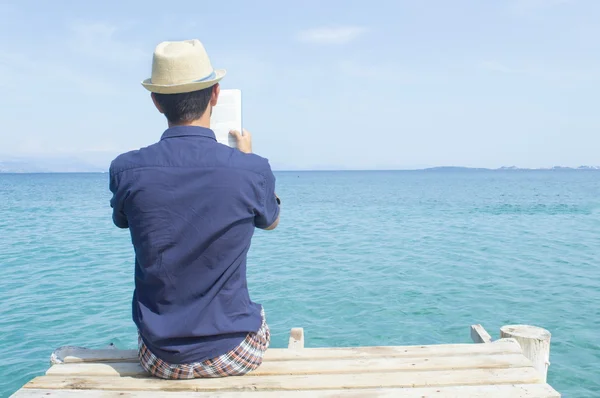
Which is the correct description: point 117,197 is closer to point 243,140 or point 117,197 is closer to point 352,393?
point 243,140

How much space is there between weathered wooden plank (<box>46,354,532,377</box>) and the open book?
1.55m

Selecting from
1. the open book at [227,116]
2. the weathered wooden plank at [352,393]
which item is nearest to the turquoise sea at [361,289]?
the weathered wooden plank at [352,393]

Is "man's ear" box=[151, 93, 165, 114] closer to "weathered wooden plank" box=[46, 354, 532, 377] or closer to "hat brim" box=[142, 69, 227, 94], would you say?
"hat brim" box=[142, 69, 227, 94]

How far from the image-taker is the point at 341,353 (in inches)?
157

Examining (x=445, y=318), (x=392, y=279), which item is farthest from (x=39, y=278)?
(x=445, y=318)

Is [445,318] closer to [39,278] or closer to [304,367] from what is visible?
[304,367]

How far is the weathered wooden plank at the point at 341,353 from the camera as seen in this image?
3.89 m

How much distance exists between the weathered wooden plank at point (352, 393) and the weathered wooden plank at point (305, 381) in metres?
0.08

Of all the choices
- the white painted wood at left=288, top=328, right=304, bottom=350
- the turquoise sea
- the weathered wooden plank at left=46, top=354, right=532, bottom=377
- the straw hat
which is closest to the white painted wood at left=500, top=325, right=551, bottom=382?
the weathered wooden plank at left=46, top=354, right=532, bottom=377

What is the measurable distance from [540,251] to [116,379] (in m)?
17.0

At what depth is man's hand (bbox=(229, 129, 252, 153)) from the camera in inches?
132

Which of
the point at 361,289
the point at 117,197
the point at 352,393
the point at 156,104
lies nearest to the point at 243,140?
A: the point at 156,104

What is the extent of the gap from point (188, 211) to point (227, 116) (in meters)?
0.72

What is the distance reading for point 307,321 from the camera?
33.7 feet
